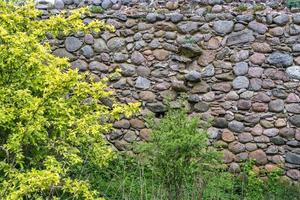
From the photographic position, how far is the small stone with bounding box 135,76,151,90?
7012mm

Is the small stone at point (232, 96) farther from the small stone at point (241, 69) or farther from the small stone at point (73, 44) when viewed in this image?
the small stone at point (73, 44)

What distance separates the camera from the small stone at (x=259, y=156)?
6.57 m

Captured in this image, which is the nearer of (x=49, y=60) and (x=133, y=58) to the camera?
(x=49, y=60)

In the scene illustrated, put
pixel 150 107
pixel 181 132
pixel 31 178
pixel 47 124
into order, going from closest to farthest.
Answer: pixel 31 178
pixel 47 124
pixel 181 132
pixel 150 107

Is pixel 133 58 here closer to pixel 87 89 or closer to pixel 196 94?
pixel 196 94

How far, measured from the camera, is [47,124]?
4.22m

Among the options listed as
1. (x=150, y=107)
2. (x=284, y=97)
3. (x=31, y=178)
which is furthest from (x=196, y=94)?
(x=31, y=178)

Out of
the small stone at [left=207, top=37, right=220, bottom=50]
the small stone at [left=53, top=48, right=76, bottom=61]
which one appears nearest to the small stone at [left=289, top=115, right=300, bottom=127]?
the small stone at [left=207, top=37, right=220, bottom=50]

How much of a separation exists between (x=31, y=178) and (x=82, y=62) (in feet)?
12.6

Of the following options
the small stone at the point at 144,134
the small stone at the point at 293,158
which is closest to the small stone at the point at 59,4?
the small stone at the point at 144,134

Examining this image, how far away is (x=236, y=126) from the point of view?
6672 millimetres

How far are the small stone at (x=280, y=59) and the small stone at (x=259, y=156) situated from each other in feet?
3.78

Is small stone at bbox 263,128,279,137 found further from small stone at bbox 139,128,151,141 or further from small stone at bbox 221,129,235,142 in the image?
small stone at bbox 139,128,151,141

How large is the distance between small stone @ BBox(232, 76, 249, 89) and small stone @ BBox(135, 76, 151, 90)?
3.87ft
